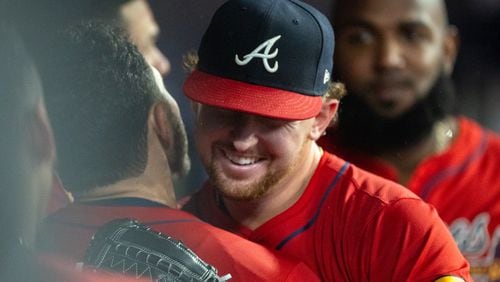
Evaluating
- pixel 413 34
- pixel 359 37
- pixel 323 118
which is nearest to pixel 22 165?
pixel 323 118

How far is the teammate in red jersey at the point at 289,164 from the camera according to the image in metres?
1.21

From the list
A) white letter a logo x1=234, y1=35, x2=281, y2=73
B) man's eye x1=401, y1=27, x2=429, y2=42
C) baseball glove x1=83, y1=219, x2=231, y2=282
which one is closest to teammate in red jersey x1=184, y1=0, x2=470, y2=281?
white letter a logo x1=234, y1=35, x2=281, y2=73

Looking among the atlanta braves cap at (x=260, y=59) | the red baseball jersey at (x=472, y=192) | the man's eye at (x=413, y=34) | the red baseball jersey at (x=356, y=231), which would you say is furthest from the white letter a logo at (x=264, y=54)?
the red baseball jersey at (x=472, y=192)

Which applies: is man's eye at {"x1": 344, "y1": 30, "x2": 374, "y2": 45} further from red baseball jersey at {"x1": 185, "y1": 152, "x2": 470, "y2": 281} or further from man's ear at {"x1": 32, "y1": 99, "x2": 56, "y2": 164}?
man's ear at {"x1": 32, "y1": 99, "x2": 56, "y2": 164}

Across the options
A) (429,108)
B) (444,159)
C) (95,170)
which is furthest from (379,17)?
(95,170)

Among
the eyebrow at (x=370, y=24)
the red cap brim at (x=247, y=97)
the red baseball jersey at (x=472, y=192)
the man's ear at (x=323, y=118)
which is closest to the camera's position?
the red cap brim at (x=247, y=97)

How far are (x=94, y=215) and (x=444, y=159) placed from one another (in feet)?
2.37

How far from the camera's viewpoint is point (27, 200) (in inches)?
44.3

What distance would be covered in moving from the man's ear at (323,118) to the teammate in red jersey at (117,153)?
189mm

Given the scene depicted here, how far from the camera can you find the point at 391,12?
1.49 meters

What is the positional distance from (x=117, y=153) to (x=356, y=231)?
348 mm

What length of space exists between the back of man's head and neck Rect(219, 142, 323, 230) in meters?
0.17

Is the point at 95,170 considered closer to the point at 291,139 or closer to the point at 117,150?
the point at 117,150

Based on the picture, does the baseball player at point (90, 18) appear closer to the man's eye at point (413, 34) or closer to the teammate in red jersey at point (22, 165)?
the teammate in red jersey at point (22, 165)
